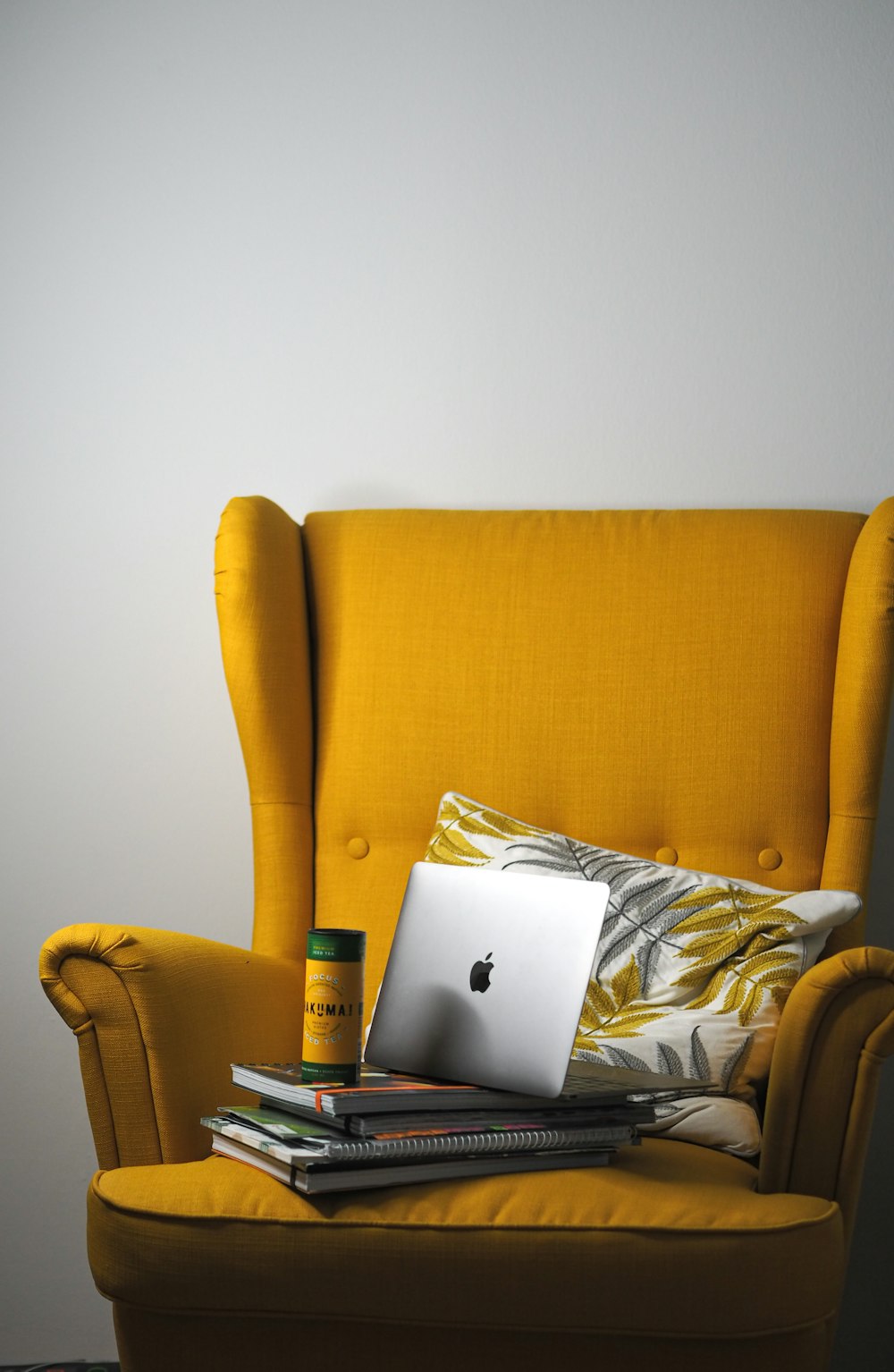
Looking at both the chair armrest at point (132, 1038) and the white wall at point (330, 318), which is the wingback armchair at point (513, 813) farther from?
the white wall at point (330, 318)

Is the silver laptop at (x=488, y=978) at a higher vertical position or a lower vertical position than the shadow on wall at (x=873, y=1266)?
higher

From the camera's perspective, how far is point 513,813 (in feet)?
5.30

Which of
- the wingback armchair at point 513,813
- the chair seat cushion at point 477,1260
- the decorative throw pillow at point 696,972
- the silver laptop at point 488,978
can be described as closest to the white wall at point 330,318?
the wingback armchair at point 513,813

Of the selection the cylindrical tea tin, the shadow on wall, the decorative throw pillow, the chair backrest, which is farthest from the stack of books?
the shadow on wall

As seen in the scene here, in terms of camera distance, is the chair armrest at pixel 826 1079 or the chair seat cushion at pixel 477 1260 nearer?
the chair seat cushion at pixel 477 1260

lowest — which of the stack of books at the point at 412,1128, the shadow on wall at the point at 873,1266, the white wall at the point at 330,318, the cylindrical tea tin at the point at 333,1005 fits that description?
the shadow on wall at the point at 873,1266

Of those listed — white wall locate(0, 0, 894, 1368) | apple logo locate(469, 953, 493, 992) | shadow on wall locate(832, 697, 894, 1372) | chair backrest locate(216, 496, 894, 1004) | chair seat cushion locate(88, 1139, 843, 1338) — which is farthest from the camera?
white wall locate(0, 0, 894, 1368)

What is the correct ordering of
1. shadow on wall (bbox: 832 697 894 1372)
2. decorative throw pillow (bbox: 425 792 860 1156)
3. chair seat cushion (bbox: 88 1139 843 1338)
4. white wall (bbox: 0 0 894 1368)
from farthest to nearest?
white wall (bbox: 0 0 894 1368) → shadow on wall (bbox: 832 697 894 1372) → decorative throw pillow (bbox: 425 792 860 1156) → chair seat cushion (bbox: 88 1139 843 1338)

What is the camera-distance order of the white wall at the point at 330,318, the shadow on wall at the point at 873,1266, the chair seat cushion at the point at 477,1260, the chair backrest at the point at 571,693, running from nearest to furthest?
the chair seat cushion at the point at 477,1260 < the chair backrest at the point at 571,693 < the shadow on wall at the point at 873,1266 < the white wall at the point at 330,318

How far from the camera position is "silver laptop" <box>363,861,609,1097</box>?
3.22 feet

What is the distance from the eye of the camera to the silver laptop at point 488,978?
982 millimetres

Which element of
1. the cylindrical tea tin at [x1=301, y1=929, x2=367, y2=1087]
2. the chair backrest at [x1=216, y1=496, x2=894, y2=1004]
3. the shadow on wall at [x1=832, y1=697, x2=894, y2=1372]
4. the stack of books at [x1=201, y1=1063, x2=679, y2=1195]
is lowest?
the shadow on wall at [x1=832, y1=697, x2=894, y2=1372]

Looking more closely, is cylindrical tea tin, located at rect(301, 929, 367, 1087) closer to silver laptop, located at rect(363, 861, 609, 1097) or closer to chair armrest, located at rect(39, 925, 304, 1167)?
silver laptop, located at rect(363, 861, 609, 1097)

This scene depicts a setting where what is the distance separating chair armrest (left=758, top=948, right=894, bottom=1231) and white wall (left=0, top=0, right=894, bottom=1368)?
1020 mm
